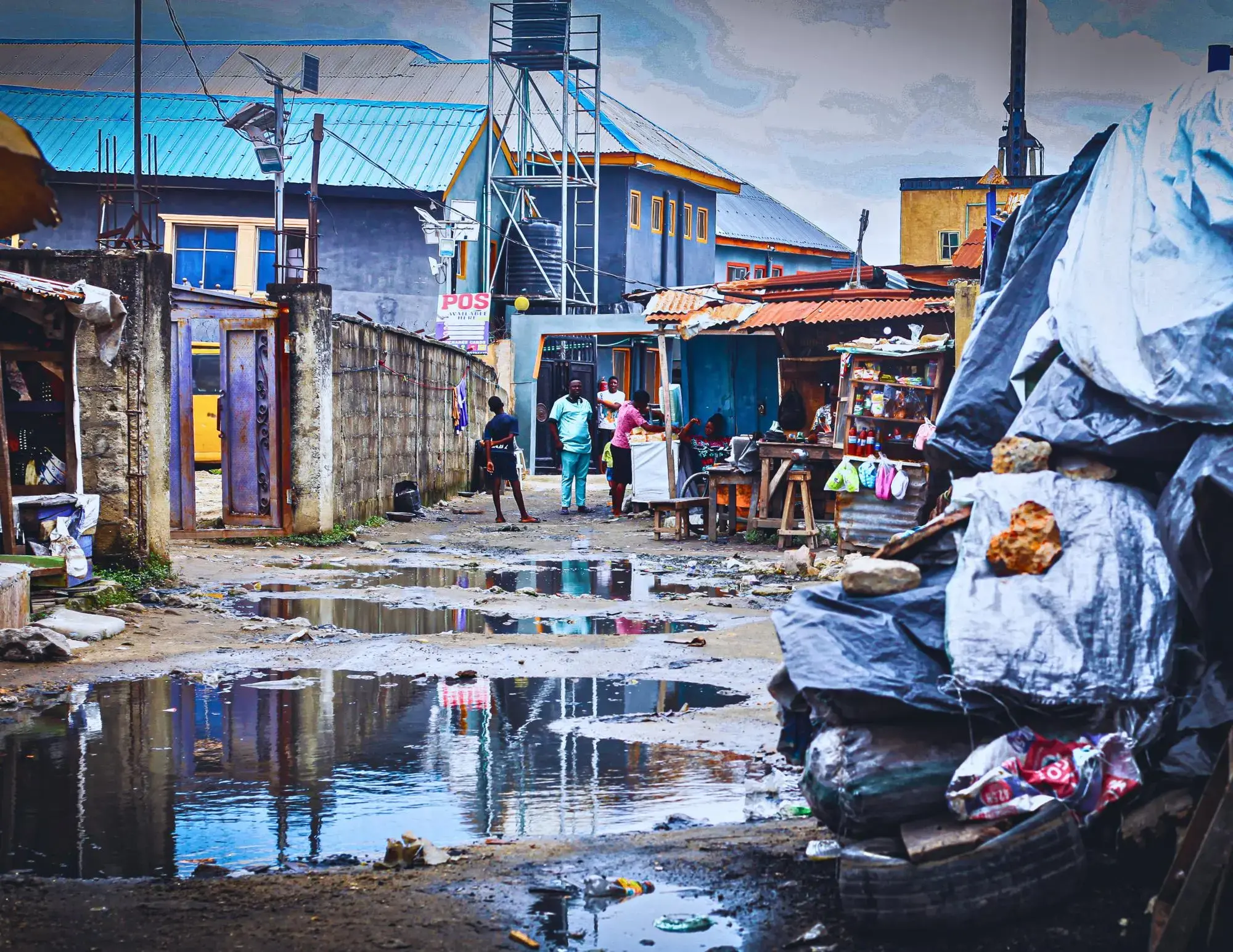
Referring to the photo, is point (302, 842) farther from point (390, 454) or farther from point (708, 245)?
point (708, 245)

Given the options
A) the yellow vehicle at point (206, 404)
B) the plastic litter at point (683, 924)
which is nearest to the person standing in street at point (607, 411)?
the yellow vehicle at point (206, 404)

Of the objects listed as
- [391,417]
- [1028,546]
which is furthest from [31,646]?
[391,417]

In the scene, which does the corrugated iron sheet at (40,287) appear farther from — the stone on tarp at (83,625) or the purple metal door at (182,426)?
the purple metal door at (182,426)

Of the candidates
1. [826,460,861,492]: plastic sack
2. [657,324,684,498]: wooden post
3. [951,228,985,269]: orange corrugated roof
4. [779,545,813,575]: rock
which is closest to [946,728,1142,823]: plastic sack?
[779,545,813,575]: rock

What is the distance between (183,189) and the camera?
2897cm

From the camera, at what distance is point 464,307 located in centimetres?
2850

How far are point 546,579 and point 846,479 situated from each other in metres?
3.37

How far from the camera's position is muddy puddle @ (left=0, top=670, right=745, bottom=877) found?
5.25m

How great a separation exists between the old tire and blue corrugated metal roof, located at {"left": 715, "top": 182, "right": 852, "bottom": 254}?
40116mm

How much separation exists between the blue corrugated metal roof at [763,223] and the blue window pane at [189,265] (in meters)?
19.1

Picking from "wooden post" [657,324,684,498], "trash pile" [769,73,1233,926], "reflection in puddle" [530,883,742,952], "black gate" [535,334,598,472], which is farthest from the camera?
"black gate" [535,334,598,472]

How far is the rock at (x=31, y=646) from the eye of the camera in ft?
27.9

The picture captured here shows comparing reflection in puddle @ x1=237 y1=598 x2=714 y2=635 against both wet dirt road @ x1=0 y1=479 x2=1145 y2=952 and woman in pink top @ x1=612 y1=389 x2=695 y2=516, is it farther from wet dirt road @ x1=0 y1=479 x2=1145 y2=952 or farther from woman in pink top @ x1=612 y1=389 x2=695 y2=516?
woman in pink top @ x1=612 y1=389 x2=695 y2=516

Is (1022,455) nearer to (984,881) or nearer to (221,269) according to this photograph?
(984,881)
